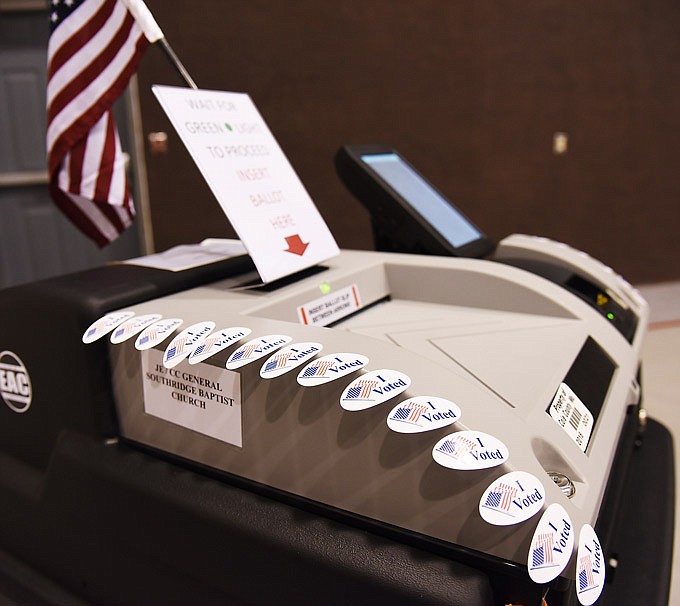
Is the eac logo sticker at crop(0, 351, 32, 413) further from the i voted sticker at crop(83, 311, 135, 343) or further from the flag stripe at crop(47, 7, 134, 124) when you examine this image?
the flag stripe at crop(47, 7, 134, 124)

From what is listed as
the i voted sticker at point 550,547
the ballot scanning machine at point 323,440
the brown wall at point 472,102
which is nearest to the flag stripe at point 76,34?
the ballot scanning machine at point 323,440

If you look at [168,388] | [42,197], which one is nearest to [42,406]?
[168,388]

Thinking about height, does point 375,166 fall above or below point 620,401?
above

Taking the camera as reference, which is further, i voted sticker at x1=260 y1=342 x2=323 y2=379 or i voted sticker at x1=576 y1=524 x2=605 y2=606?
i voted sticker at x1=260 y1=342 x2=323 y2=379

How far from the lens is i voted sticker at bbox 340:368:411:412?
583 mm

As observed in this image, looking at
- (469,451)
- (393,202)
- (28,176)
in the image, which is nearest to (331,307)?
(393,202)

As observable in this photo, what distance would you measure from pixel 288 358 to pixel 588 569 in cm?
35

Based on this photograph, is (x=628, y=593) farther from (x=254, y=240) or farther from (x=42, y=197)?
(x=42, y=197)

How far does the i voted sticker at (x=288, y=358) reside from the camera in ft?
2.08

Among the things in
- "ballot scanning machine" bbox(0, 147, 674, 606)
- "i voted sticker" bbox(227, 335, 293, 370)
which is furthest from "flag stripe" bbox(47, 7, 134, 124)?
"i voted sticker" bbox(227, 335, 293, 370)

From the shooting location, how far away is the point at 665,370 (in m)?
2.44

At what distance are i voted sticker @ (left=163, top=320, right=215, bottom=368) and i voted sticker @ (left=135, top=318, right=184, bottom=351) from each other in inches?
0.7

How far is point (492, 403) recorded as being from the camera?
62cm

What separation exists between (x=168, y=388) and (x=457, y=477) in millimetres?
399
